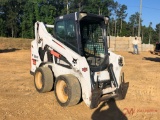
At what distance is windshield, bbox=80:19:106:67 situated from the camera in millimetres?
6859

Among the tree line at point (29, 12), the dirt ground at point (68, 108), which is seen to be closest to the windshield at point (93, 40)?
the dirt ground at point (68, 108)

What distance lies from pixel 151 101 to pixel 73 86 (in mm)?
2548

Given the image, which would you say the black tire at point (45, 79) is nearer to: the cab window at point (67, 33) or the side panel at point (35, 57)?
the side panel at point (35, 57)

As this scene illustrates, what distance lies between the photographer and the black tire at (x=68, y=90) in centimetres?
606

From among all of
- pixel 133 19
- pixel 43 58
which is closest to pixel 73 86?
pixel 43 58

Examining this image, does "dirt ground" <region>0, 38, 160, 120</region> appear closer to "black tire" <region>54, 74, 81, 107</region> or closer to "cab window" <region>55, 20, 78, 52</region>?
"black tire" <region>54, 74, 81, 107</region>

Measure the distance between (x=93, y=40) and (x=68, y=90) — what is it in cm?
175

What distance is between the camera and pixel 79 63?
19.7 feet

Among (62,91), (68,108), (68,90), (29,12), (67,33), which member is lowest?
(68,108)

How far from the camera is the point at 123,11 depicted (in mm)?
92312

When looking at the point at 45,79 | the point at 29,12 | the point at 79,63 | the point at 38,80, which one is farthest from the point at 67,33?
the point at 29,12

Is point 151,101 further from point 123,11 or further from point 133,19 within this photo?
point 133,19

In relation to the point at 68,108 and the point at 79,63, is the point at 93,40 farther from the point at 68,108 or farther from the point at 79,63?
the point at 68,108

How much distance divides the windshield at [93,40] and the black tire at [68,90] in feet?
2.85
